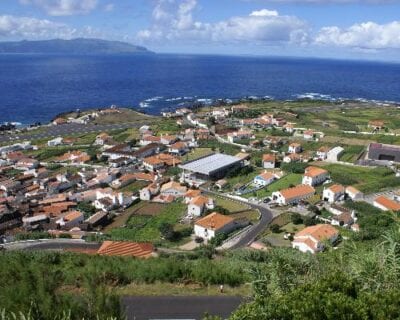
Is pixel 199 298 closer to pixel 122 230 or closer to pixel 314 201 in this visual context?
pixel 122 230

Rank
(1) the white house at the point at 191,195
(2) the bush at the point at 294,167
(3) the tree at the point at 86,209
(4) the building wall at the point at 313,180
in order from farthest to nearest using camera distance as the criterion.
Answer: (2) the bush at the point at 294,167 < (4) the building wall at the point at 313,180 < (1) the white house at the point at 191,195 < (3) the tree at the point at 86,209

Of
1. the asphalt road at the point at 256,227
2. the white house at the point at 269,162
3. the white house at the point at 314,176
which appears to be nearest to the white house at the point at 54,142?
the white house at the point at 269,162

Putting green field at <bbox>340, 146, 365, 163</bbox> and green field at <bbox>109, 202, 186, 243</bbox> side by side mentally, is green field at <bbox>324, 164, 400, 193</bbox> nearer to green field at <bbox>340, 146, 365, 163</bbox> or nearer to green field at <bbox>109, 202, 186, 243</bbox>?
green field at <bbox>340, 146, 365, 163</bbox>

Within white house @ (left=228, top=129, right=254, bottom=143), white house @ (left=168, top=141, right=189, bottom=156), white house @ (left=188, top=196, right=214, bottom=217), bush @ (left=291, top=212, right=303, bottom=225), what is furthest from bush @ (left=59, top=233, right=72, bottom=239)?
white house @ (left=228, top=129, right=254, bottom=143)

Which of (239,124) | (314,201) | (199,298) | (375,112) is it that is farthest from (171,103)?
(199,298)

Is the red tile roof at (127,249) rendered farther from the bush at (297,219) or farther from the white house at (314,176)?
the white house at (314,176)
